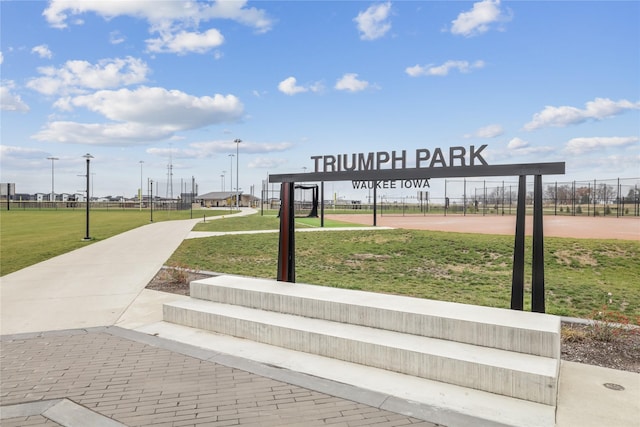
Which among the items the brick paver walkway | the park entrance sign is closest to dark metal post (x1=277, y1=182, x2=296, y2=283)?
the park entrance sign

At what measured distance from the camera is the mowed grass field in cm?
997

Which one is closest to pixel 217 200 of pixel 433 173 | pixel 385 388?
pixel 433 173

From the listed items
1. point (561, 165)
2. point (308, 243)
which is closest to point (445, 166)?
point (561, 165)

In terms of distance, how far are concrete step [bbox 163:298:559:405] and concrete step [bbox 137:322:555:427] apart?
103 millimetres

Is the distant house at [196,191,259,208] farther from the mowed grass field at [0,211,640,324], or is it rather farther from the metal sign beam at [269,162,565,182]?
the metal sign beam at [269,162,565,182]

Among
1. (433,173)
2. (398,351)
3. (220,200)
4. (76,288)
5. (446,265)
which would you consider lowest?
(76,288)

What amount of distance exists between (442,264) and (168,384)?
10.6 metres

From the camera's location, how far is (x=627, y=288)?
34.6 ft

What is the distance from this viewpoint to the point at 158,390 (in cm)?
506

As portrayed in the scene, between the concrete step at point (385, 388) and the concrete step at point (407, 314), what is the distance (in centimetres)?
87

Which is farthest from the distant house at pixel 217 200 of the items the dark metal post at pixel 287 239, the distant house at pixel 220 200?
the dark metal post at pixel 287 239

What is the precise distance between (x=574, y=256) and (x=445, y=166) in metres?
9.18

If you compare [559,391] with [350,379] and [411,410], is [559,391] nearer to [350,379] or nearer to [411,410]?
[411,410]

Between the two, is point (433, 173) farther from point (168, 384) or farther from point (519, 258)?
point (168, 384)
